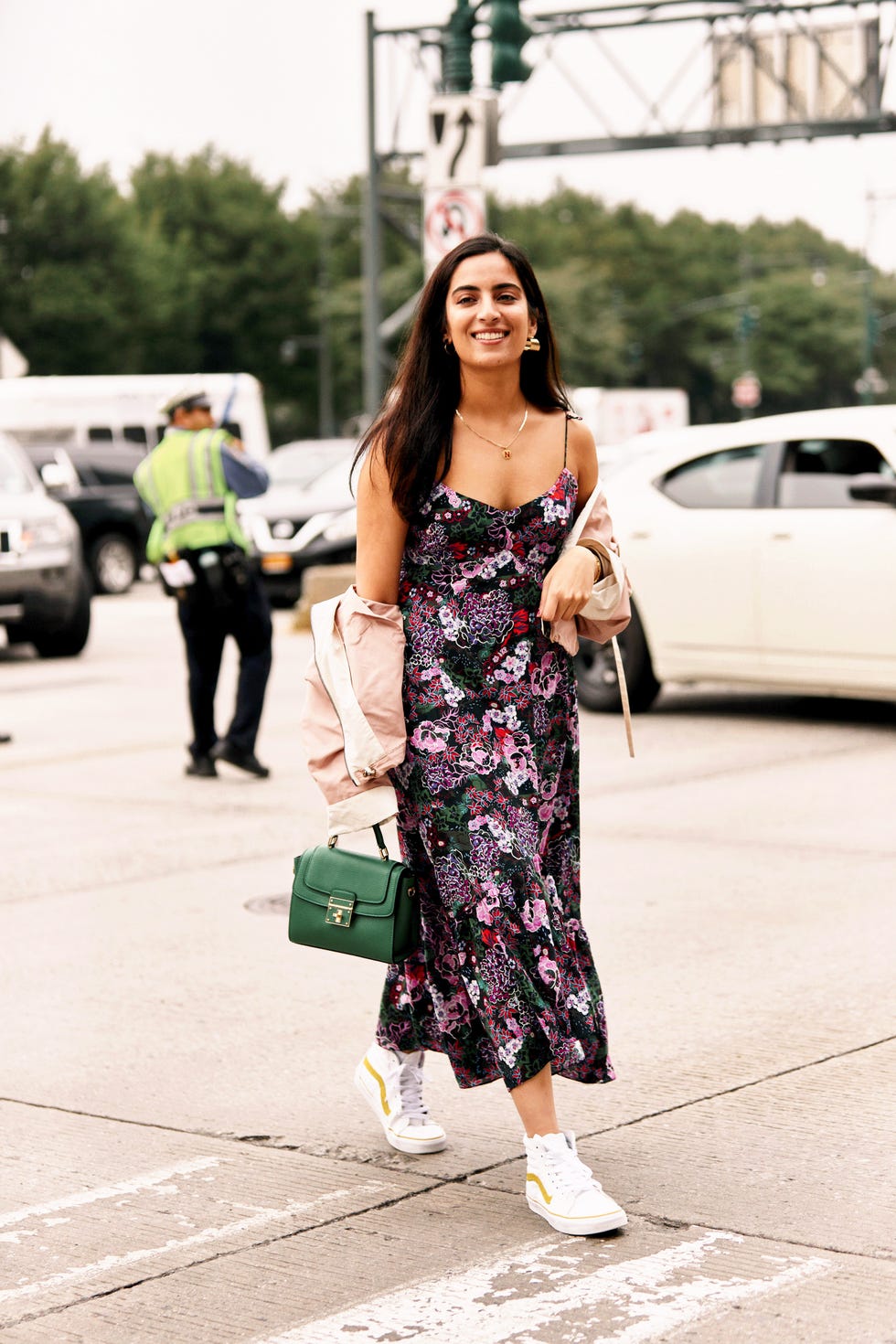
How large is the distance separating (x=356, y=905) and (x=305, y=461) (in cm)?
1970

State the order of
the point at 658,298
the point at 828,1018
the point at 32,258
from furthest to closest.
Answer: the point at 658,298 < the point at 32,258 < the point at 828,1018

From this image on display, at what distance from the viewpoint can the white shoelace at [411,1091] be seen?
13.9ft

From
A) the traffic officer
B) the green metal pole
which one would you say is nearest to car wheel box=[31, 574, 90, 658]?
the traffic officer

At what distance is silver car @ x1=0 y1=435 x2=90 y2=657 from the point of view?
52.5ft

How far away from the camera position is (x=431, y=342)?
4.02 meters

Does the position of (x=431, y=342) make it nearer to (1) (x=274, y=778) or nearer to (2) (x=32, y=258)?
(1) (x=274, y=778)

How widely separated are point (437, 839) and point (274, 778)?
5781mm

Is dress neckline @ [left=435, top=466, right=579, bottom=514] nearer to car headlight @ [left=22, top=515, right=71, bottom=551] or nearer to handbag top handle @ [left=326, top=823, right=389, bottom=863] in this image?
handbag top handle @ [left=326, top=823, right=389, bottom=863]

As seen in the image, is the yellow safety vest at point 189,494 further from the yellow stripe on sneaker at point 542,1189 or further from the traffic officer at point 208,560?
the yellow stripe on sneaker at point 542,1189

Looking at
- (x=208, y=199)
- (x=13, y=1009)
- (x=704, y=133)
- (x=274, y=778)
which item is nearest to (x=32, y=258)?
(x=208, y=199)

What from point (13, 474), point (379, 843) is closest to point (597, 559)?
point (379, 843)

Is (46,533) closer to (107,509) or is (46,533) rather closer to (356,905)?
(107,509)

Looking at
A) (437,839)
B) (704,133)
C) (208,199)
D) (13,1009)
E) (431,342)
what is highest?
(208,199)

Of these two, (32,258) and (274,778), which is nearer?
(274,778)
